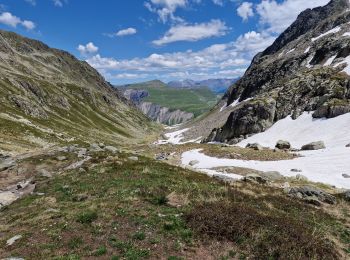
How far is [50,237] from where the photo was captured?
2031 centimetres

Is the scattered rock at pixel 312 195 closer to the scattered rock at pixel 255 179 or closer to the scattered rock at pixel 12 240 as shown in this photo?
Answer: the scattered rock at pixel 255 179

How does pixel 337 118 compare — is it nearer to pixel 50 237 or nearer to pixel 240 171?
pixel 240 171

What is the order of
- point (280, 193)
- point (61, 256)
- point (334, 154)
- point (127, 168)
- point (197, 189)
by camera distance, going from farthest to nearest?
1. point (334, 154)
2. point (127, 168)
3. point (280, 193)
4. point (197, 189)
5. point (61, 256)

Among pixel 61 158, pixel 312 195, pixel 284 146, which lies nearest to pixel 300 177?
pixel 312 195

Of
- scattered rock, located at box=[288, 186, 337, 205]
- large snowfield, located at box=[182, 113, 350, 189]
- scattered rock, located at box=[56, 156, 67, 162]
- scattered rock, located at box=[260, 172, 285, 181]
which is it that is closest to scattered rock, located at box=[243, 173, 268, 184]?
scattered rock, located at box=[260, 172, 285, 181]

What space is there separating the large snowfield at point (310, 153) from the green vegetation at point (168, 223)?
47.8 ft

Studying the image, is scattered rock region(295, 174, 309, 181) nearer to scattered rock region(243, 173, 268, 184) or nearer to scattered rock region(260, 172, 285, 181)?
scattered rock region(260, 172, 285, 181)

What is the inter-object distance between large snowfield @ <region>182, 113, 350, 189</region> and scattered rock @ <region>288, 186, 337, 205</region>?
9557 mm

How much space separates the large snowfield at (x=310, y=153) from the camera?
45000 mm

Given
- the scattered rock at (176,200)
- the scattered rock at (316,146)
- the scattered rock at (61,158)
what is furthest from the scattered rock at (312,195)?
the scattered rock at (316,146)

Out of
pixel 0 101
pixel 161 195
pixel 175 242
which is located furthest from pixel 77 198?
pixel 0 101

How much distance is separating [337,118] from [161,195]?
58.8 meters

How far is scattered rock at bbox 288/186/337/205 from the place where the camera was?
100ft

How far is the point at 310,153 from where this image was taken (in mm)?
57469
